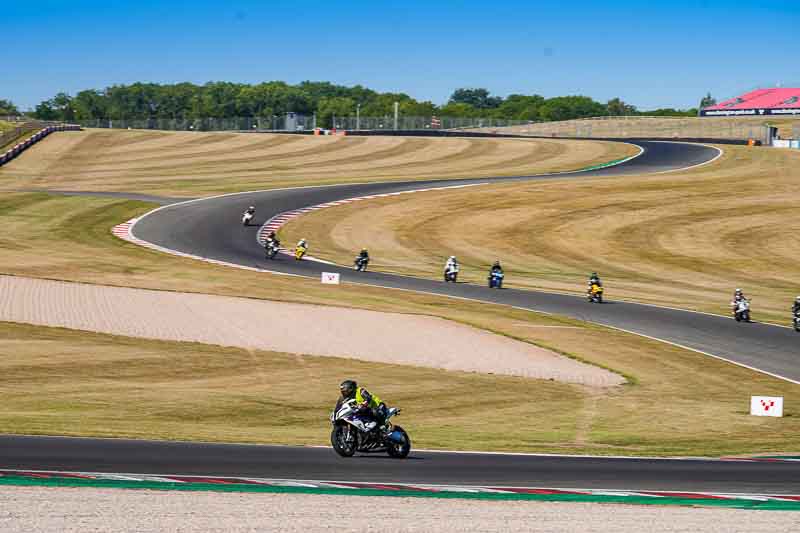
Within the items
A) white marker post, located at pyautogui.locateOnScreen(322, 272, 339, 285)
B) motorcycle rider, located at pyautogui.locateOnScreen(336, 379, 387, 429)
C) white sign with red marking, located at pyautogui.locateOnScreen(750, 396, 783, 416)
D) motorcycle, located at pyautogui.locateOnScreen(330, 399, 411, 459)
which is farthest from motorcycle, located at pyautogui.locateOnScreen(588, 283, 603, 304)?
motorcycle rider, located at pyautogui.locateOnScreen(336, 379, 387, 429)

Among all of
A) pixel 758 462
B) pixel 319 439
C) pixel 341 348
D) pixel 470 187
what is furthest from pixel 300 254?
pixel 758 462

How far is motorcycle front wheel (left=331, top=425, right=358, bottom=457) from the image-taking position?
18219 millimetres

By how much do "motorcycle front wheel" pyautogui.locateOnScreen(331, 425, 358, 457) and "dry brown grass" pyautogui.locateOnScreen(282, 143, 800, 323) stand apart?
95.2 ft

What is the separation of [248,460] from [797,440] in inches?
495

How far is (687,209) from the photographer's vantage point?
240ft

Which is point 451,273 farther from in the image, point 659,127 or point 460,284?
point 659,127

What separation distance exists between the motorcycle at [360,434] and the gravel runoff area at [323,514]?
2573 mm

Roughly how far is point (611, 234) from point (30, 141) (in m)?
74.6

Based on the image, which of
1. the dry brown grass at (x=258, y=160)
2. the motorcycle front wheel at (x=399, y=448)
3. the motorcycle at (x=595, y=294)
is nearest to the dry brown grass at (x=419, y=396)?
the motorcycle front wheel at (x=399, y=448)

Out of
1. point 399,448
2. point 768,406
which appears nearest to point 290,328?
point 768,406

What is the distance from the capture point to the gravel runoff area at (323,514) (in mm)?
13977

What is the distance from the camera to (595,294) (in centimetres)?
4469

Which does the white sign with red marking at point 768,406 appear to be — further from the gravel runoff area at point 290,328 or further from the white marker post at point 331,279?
the white marker post at point 331,279

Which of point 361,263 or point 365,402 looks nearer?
point 365,402
